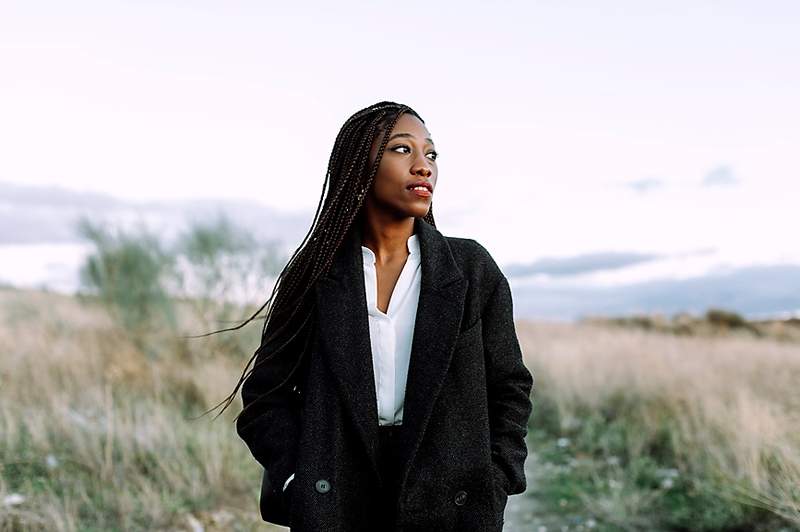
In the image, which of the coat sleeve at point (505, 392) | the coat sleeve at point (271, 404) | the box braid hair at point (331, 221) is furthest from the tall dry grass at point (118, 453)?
the coat sleeve at point (505, 392)

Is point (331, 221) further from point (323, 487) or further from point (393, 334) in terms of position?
point (323, 487)

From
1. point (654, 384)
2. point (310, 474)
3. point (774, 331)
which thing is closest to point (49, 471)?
point (310, 474)

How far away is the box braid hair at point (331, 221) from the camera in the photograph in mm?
2760

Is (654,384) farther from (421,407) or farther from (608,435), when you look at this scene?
(421,407)

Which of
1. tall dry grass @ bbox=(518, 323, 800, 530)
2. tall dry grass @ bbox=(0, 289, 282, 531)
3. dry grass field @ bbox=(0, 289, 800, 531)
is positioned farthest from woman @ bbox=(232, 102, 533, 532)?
tall dry grass @ bbox=(518, 323, 800, 530)

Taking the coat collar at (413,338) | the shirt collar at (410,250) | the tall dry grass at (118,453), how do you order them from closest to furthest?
1. the coat collar at (413,338)
2. the shirt collar at (410,250)
3. the tall dry grass at (118,453)

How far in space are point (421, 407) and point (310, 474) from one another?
404 millimetres

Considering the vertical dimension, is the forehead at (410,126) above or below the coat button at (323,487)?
above

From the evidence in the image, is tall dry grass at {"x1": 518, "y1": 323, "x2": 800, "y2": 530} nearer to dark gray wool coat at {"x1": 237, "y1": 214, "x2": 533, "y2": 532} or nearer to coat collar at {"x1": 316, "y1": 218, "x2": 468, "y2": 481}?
dark gray wool coat at {"x1": 237, "y1": 214, "x2": 533, "y2": 532}

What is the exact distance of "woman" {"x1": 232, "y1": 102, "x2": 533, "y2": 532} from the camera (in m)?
2.54

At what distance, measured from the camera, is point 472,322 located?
271 centimetres

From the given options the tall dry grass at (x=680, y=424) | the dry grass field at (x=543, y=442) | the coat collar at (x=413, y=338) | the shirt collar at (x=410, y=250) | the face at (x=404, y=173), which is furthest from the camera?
the tall dry grass at (x=680, y=424)

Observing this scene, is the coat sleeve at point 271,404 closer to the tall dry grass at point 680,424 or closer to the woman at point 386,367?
the woman at point 386,367

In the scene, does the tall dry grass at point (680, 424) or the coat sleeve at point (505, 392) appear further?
the tall dry grass at point (680, 424)
